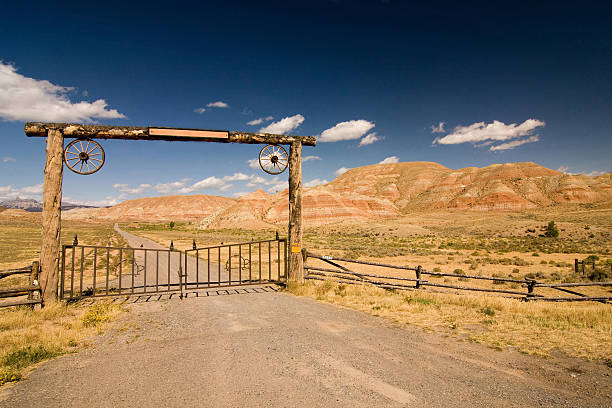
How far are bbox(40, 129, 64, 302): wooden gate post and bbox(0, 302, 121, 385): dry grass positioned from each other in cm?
59

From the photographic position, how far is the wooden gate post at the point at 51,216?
775cm

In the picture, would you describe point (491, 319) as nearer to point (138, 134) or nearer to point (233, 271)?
point (138, 134)

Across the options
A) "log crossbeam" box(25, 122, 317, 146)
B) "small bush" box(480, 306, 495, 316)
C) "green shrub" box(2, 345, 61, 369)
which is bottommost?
"small bush" box(480, 306, 495, 316)

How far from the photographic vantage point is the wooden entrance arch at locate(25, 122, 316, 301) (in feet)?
25.8

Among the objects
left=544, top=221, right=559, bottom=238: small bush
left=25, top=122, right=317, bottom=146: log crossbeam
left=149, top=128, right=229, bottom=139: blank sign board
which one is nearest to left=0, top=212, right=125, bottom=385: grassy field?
left=25, top=122, right=317, bottom=146: log crossbeam

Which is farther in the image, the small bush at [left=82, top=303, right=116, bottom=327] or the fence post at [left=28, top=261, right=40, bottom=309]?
the fence post at [left=28, top=261, right=40, bottom=309]

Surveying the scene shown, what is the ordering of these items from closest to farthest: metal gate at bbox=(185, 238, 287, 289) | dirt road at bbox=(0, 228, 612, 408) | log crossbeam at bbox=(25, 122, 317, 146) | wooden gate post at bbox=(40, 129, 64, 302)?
dirt road at bbox=(0, 228, 612, 408) < wooden gate post at bbox=(40, 129, 64, 302) < log crossbeam at bbox=(25, 122, 317, 146) < metal gate at bbox=(185, 238, 287, 289)

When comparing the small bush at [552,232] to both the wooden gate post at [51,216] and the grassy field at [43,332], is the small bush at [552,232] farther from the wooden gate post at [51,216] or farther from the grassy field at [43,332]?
the wooden gate post at [51,216]


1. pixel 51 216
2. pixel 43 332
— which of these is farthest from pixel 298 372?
pixel 51 216

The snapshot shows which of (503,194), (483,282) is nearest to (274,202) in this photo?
(503,194)

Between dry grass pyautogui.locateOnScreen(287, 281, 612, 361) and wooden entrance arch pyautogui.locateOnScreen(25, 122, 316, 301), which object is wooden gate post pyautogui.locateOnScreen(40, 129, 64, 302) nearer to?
wooden entrance arch pyautogui.locateOnScreen(25, 122, 316, 301)

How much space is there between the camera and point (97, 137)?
860cm

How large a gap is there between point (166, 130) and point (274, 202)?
92249 mm

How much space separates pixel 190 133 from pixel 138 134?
134 cm
